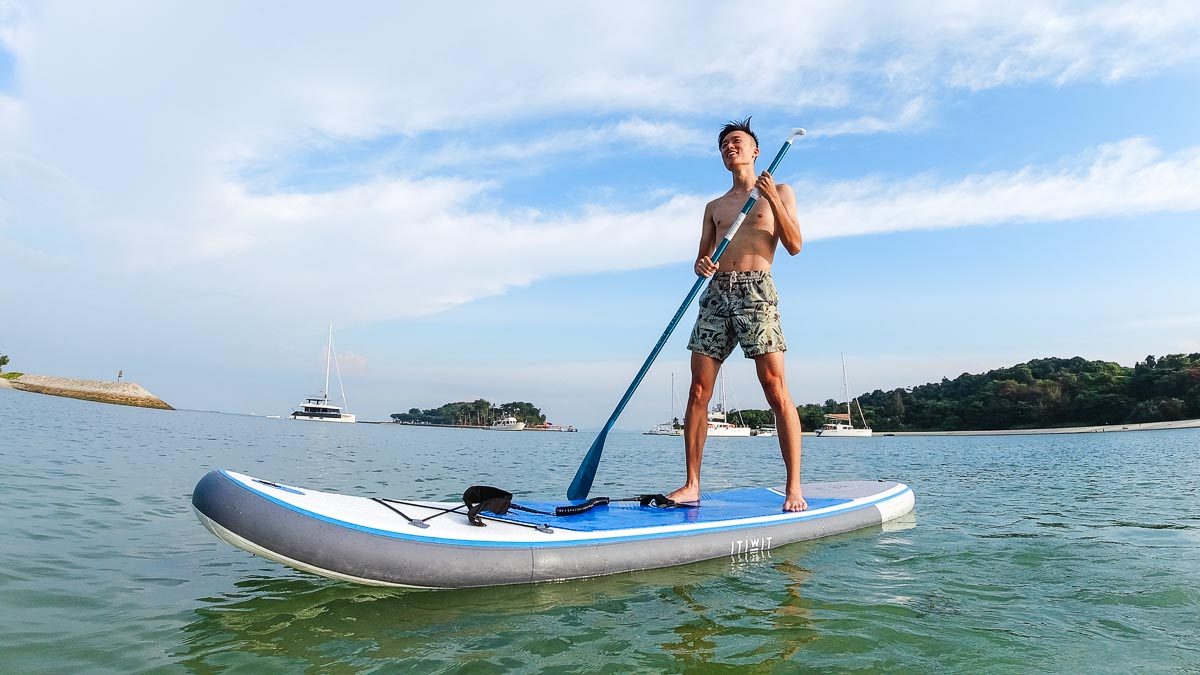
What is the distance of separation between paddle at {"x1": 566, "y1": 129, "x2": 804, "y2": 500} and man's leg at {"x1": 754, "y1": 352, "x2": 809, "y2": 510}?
2.74 feet

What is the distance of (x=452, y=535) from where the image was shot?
12.1 feet

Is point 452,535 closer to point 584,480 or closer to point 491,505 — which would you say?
point 491,505

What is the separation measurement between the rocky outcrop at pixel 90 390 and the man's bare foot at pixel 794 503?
96.3 meters

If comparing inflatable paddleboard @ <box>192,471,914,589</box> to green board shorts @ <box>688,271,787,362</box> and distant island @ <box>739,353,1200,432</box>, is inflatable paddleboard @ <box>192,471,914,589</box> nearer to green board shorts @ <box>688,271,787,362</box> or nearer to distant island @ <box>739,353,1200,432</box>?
green board shorts @ <box>688,271,787,362</box>

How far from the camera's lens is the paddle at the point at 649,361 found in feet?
17.5

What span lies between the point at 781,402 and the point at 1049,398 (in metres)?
86.1

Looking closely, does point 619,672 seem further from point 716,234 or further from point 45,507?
point 45,507

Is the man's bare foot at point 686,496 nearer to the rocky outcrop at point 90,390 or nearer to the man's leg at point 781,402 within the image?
the man's leg at point 781,402

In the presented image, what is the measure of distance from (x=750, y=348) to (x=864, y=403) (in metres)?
107

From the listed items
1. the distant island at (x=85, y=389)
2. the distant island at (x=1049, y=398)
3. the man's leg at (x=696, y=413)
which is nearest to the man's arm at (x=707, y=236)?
the man's leg at (x=696, y=413)

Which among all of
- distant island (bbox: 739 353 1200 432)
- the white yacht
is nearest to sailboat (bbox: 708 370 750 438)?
distant island (bbox: 739 353 1200 432)

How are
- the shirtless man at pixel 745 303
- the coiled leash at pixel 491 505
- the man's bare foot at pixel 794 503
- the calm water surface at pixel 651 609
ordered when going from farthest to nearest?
1. the man's bare foot at pixel 794 503
2. the shirtless man at pixel 745 303
3. the coiled leash at pixel 491 505
4. the calm water surface at pixel 651 609

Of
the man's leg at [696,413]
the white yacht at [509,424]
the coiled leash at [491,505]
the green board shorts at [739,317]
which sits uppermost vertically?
the green board shorts at [739,317]

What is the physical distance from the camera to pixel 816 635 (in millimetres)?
3041
